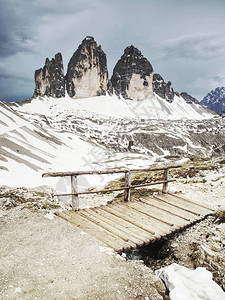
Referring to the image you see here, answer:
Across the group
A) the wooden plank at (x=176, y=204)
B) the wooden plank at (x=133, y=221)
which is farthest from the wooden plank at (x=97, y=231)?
the wooden plank at (x=176, y=204)

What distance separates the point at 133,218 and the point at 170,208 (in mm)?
2648

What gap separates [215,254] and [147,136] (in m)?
142

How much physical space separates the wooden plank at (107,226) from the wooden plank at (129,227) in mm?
359

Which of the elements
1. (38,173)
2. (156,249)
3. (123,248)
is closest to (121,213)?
(156,249)

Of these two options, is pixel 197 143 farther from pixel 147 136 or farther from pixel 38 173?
pixel 38 173

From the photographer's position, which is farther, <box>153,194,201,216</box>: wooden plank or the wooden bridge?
<box>153,194,201,216</box>: wooden plank

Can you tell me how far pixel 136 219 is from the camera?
9.81 m

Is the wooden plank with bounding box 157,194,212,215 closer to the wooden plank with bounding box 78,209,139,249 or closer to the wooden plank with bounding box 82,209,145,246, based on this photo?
the wooden plank with bounding box 82,209,145,246

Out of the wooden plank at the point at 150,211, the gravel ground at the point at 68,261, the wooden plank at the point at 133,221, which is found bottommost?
the wooden plank at the point at 150,211

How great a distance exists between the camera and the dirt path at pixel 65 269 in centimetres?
523

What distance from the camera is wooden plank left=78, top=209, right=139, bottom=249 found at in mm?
7741

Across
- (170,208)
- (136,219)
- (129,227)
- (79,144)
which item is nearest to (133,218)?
(136,219)

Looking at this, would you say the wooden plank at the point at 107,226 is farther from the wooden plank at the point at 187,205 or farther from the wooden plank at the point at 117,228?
the wooden plank at the point at 187,205

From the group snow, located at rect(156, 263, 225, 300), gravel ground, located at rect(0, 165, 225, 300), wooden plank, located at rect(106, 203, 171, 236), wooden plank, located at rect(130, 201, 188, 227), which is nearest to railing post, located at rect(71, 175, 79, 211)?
gravel ground, located at rect(0, 165, 225, 300)
